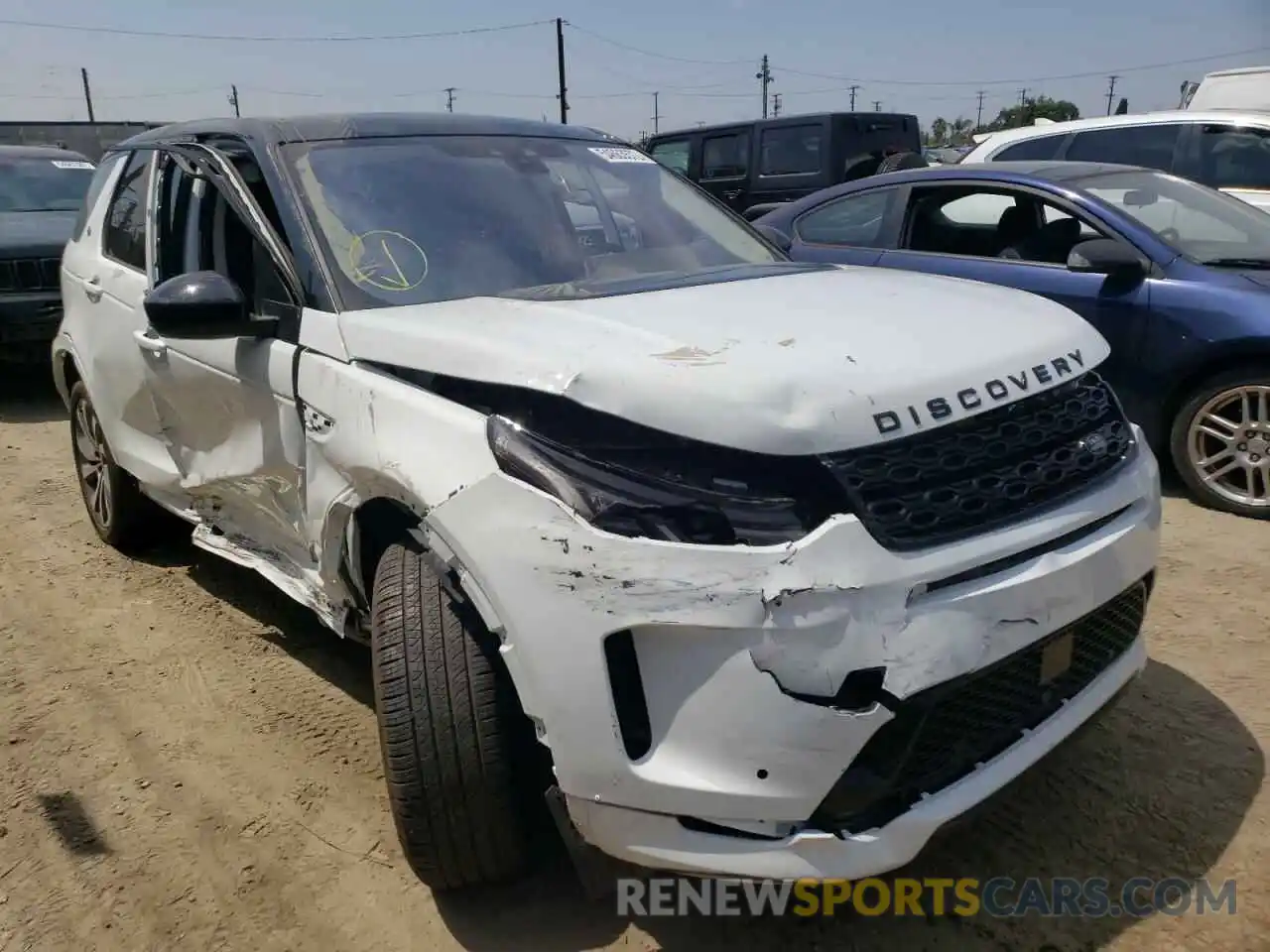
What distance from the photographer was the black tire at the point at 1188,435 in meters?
4.59

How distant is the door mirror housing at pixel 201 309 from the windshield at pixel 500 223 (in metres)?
0.29

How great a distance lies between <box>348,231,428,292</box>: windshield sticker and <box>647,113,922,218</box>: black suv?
935 cm

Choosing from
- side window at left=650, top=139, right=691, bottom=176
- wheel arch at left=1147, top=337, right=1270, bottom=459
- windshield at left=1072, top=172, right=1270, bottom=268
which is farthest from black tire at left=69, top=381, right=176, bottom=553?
side window at left=650, top=139, right=691, bottom=176

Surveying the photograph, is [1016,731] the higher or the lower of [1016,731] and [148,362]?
the lower

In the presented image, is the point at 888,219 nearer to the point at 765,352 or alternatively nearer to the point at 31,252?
the point at 765,352

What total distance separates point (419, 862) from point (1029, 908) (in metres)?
1.34

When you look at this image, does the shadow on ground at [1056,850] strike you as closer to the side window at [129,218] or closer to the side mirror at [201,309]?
the side mirror at [201,309]

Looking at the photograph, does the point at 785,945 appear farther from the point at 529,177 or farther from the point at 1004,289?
the point at 529,177

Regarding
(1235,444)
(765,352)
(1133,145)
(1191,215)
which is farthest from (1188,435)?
(1133,145)

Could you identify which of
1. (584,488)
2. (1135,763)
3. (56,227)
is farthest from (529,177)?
(56,227)

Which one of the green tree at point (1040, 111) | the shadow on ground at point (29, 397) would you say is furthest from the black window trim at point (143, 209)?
the green tree at point (1040, 111)

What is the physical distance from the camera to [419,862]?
7.60 feet

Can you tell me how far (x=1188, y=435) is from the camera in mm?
4785

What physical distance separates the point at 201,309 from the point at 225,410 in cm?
53
